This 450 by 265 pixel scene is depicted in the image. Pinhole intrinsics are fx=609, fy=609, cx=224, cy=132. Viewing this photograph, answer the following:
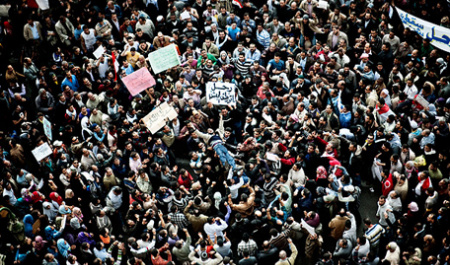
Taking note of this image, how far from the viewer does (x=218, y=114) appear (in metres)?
17.2

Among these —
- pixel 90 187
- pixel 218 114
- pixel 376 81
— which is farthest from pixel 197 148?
pixel 376 81

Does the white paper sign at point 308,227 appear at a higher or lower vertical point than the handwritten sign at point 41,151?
lower

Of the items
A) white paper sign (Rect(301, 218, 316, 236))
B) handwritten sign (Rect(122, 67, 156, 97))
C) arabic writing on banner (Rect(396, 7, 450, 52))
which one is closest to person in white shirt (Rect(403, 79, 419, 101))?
arabic writing on banner (Rect(396, 7, 450, 52))

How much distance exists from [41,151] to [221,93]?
16.3ft

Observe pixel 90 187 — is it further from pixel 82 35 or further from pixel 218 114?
pixel 82 35

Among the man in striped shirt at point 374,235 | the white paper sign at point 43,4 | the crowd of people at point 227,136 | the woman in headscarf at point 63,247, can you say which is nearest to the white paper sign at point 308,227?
the crowd of people at point 227,136

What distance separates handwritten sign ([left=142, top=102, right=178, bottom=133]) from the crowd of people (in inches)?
12.2

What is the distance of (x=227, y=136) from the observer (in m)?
16.2

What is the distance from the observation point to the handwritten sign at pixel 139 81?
55.7ft

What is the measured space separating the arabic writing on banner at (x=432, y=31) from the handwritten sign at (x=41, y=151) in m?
10.2

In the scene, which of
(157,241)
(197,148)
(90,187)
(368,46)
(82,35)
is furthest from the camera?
(82,35)

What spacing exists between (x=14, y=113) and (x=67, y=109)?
5.44ft

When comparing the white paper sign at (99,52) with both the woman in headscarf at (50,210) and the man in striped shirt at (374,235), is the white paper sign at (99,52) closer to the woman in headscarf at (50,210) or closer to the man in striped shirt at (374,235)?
the woman in headscarf at (50,210)

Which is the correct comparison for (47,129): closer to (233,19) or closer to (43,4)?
(43,4)
